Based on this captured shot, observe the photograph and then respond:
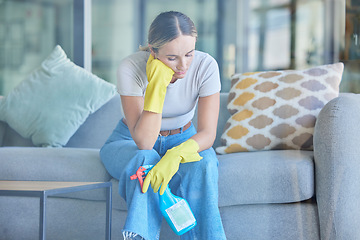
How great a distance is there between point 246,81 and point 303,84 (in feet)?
0.62

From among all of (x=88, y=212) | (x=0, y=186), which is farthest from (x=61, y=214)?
(x=0, y=186)

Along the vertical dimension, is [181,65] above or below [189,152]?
above

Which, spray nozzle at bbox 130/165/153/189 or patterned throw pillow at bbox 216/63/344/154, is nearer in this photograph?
spray nozzle at bbox 130/165/153/189

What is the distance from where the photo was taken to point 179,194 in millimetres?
1080

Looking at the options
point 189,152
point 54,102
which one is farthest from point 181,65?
point 54,102

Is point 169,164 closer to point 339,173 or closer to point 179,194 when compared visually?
point 179,194

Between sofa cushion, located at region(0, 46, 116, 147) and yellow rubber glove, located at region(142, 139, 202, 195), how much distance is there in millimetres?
722

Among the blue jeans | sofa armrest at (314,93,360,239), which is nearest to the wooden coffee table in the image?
the blue jeans

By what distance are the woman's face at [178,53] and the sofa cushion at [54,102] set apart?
0.68 meters

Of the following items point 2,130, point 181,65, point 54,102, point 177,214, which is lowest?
point 177,214

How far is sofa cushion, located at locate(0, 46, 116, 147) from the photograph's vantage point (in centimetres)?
173

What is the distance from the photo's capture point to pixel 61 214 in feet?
4.35

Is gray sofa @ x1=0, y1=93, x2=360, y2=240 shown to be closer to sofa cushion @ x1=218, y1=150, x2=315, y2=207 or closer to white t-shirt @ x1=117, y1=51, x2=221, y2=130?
sofa cushion @ x1=218, y1=150, x2=315, y2=207

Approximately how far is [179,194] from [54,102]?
86cm
